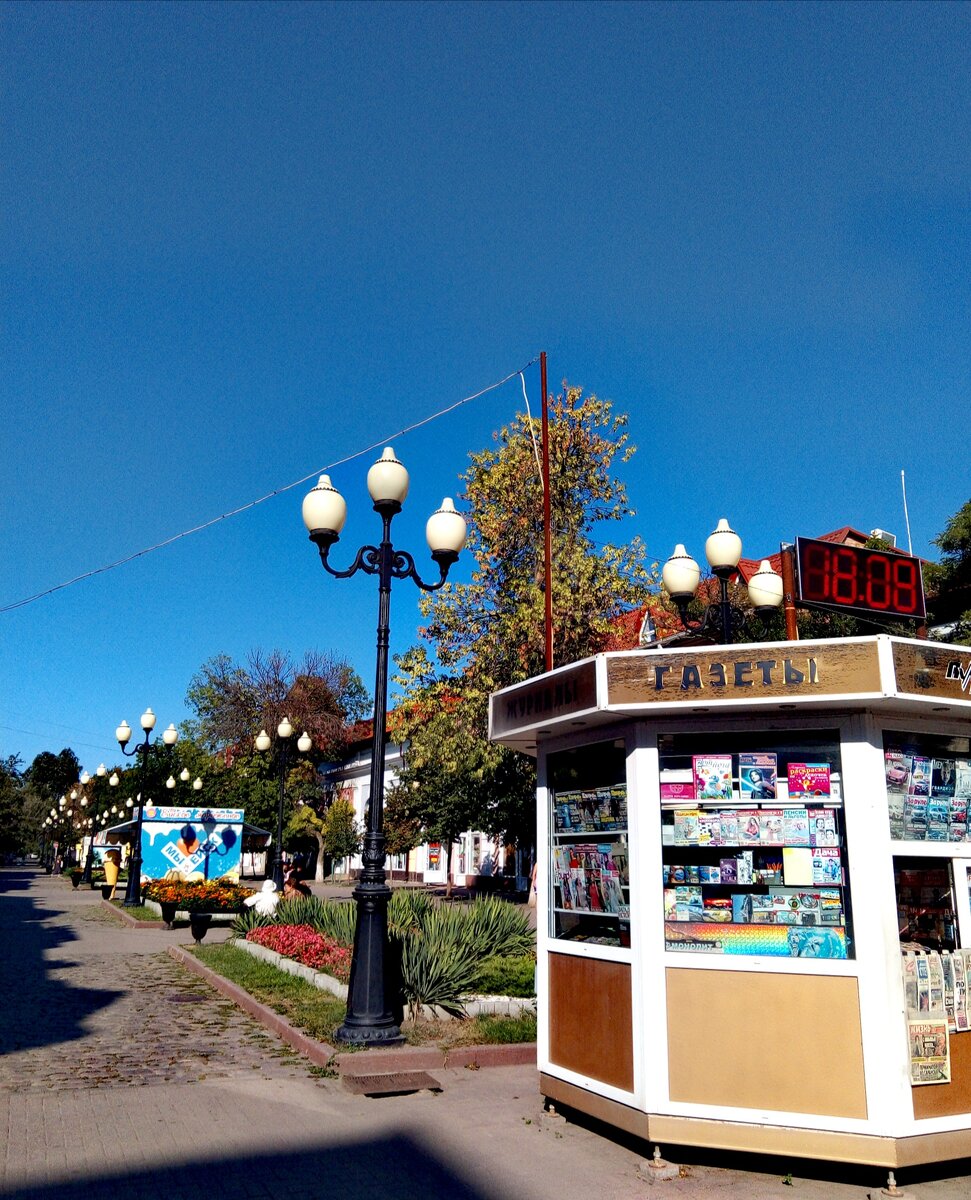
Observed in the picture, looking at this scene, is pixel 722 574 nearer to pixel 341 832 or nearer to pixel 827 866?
pixel 827 866

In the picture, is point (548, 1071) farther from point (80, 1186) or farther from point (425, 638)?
point (425, 638)

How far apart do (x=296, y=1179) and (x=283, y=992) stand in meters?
5.85

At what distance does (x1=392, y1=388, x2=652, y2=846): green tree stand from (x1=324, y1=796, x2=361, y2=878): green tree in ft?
97.8

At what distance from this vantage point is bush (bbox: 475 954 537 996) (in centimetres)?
944

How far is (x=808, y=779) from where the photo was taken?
17.9 ft

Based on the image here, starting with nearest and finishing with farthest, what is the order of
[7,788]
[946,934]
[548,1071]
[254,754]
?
[946,934], [548,1071], [254,754], [7,788]

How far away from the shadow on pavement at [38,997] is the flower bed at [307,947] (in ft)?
7.51

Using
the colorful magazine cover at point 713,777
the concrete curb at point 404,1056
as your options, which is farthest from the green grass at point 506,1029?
the colorful magazine cover at point 713,777

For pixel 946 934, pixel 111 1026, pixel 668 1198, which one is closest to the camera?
pixel 668 1198

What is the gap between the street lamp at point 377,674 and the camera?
7.71 metres

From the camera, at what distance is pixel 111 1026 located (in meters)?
9.45

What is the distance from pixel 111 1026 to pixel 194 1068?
2.48 m

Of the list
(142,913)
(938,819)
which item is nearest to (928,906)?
(938,819)

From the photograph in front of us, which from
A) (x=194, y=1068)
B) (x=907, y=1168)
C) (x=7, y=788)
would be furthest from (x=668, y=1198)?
(x=7, y=788)
